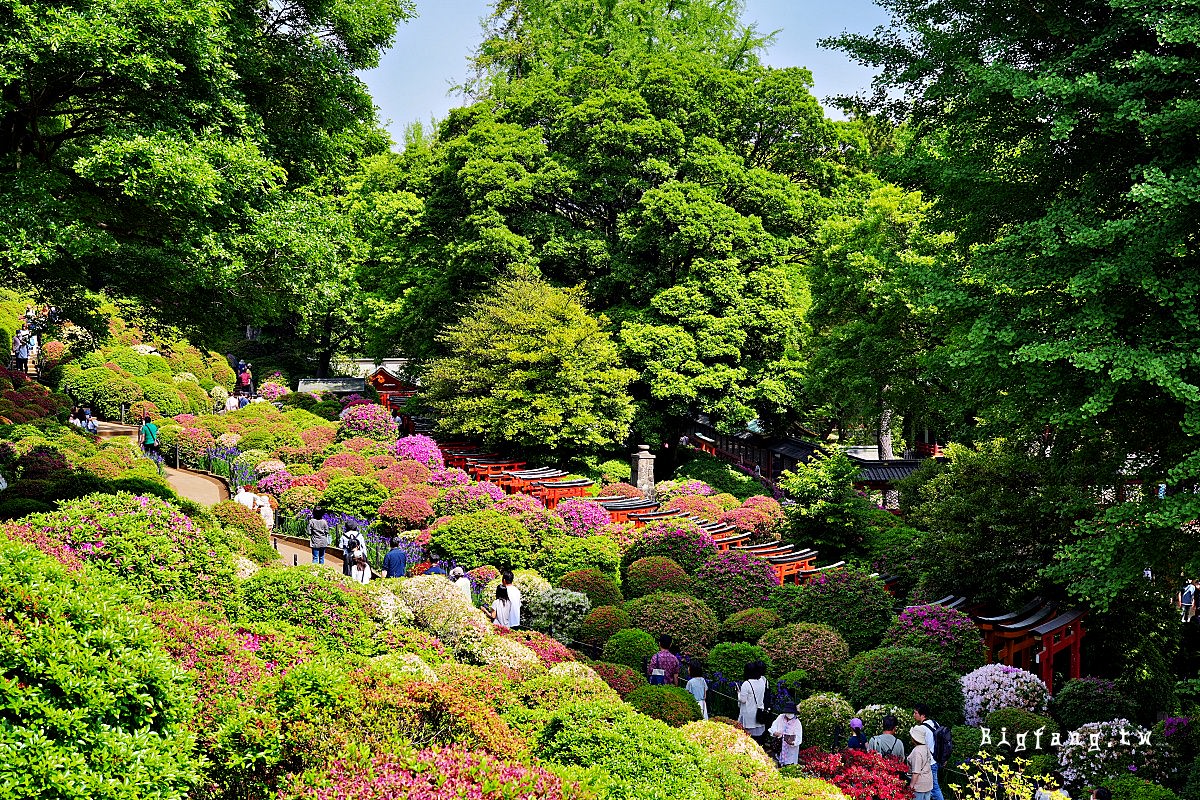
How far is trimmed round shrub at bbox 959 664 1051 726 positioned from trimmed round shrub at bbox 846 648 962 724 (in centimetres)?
15

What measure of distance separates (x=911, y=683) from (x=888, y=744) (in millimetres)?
2197

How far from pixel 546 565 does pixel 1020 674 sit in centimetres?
742

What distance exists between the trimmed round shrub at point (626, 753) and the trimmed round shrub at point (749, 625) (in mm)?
6498

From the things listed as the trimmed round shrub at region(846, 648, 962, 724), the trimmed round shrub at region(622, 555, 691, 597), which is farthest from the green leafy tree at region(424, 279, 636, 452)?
the trimmed round shrub at region(846, 648, 962, 724)

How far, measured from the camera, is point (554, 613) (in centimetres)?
1380

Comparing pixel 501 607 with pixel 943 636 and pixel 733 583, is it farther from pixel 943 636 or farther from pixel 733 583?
pixel 943 636

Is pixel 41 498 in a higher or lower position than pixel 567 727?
higher

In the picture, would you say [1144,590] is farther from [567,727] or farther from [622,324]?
[622,324]

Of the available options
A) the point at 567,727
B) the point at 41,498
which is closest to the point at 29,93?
the point at 41,498

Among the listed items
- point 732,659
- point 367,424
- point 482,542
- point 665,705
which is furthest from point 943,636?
point 367,424

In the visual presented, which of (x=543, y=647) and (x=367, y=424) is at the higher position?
(x=367, y=424)

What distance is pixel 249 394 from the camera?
33.6 m

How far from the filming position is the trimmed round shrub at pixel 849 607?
13297 mm

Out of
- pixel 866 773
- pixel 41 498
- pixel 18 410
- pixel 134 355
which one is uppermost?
pixel 134 355
